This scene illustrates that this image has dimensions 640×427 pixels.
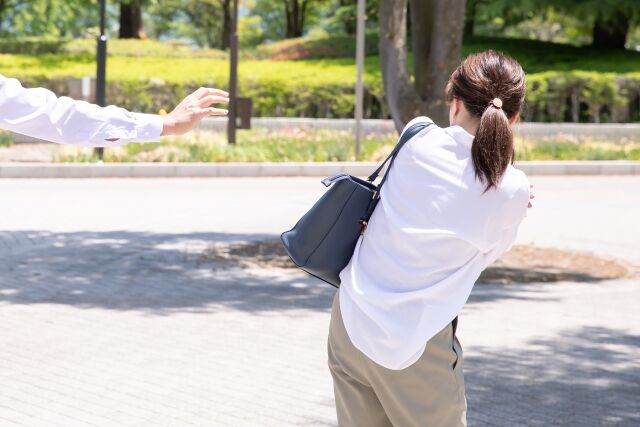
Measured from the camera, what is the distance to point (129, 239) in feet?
39.5

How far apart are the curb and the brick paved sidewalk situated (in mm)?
8439

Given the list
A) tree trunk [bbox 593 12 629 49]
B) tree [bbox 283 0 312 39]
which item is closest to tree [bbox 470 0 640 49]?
tree trunk [bbox 593 12 629 49]

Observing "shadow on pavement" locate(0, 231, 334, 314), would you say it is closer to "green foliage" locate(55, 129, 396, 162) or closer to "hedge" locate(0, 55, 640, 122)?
"green foliage" locate(55, 129, 396, 162)

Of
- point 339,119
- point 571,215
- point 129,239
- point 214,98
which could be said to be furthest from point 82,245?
point 339,119

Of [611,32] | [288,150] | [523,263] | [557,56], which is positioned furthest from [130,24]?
[523,263]

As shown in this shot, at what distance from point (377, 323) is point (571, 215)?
1171cm

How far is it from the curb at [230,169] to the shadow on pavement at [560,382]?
12.1m

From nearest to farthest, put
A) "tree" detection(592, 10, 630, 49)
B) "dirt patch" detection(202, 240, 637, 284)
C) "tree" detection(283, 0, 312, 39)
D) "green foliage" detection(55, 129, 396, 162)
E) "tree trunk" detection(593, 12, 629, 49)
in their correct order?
"dirt patch" detection(202, 240, 637, 284) < "green foliage" detection(55, 129, 396, 162) < "tree" detection(592, 10, 630, 49) < "tree trunk" detection(593, 12, 629, 49) < "tree" detection(283, 0, 312, 39)

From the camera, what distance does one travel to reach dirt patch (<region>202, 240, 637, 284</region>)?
1036 cm

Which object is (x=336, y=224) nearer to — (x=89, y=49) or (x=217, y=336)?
(x=217, y=336)

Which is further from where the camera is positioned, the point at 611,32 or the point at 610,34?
the point at 610,34

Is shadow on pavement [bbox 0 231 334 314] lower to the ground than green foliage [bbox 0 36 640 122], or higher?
lower

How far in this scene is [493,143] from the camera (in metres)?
3.30

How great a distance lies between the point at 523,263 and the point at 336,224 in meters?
7.71
